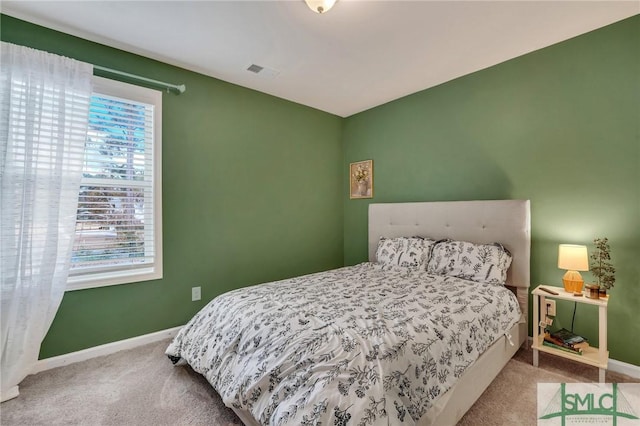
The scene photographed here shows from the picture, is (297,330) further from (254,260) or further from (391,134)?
(391,134)

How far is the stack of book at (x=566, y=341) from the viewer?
201 cm

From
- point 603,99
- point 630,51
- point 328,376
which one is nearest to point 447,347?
point 328,376

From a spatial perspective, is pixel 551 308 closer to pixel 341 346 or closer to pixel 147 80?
→ pixel 341 346

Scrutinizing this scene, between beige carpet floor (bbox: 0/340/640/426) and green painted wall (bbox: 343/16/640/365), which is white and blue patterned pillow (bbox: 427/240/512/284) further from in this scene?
beige carpet floor (bbox: 0/340/640/426)

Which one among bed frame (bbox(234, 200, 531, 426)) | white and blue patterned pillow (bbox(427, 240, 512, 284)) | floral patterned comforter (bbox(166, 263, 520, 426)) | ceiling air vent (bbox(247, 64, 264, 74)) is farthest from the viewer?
ceiling air vent (bbox(247, 64, 264, 74))

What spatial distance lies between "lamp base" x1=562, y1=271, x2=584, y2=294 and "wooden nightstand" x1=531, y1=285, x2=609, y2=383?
36 millimetres

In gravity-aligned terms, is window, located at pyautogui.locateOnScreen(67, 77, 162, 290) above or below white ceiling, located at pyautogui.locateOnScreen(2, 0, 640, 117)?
below

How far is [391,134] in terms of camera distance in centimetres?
351

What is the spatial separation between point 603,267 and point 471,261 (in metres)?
0.84

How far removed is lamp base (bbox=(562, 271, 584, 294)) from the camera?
2027 mm

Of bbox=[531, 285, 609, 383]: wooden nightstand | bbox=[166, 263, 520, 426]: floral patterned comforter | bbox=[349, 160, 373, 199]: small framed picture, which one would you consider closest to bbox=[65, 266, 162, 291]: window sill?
bbox=[166, 263, 520, 426]: floral patterned comforter

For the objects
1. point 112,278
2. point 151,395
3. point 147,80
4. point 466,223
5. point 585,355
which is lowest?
point 151,395

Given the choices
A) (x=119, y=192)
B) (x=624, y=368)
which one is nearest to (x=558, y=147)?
(x=624, y=368)

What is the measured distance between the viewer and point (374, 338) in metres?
1.34
